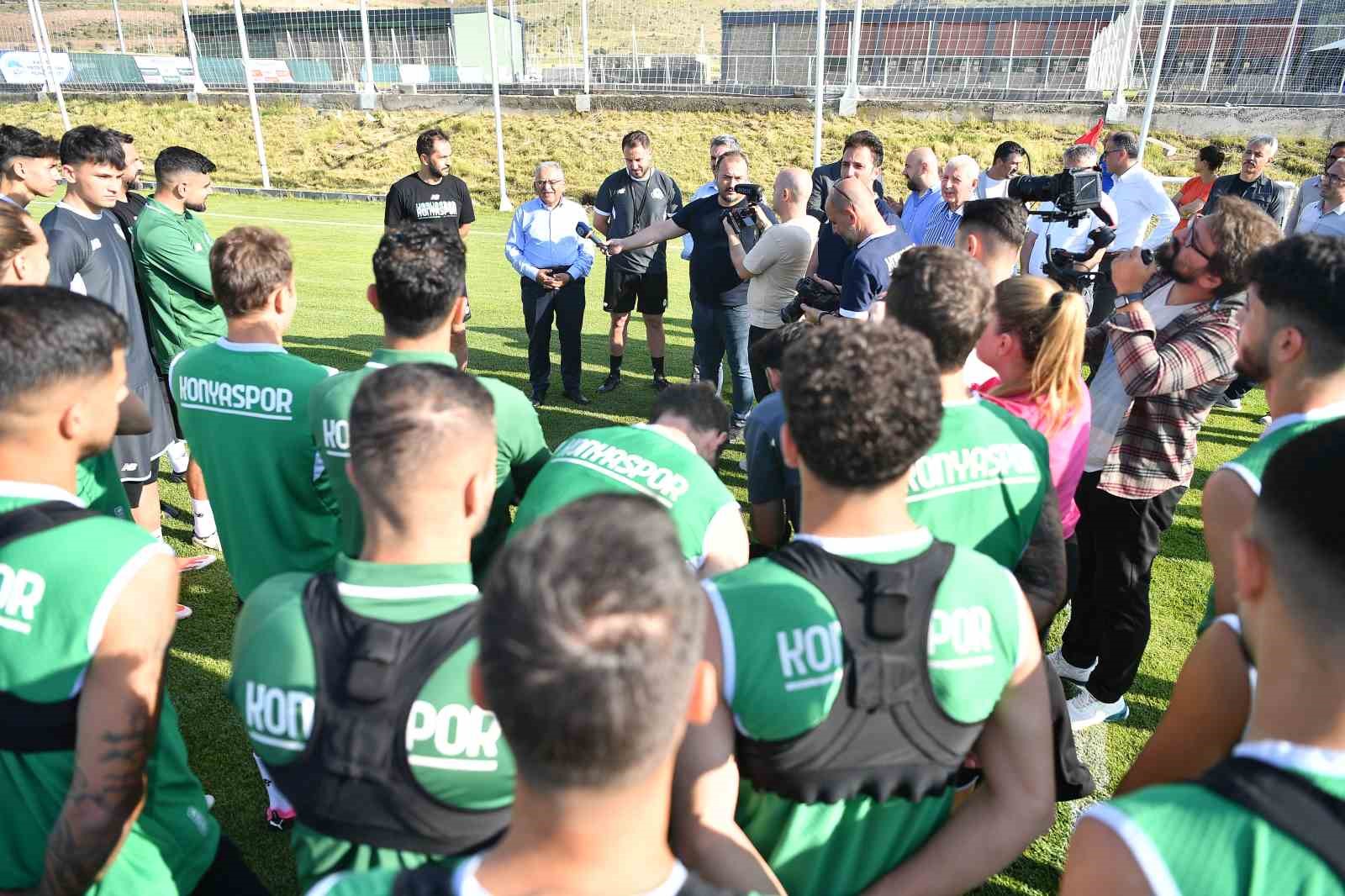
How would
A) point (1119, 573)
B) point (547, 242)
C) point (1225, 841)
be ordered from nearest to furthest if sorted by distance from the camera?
point (1225, 841), point (1119, 573), point (547, 242)

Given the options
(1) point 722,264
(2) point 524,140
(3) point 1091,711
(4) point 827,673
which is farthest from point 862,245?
(2) point 524,140

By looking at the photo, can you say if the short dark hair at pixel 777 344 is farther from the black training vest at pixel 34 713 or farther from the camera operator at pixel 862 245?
the black training vest at pixel 34 713

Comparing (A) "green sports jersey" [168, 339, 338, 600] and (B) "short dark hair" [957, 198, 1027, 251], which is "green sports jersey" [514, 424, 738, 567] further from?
(B) "short dark hair" [957, 198, 1027, 251]

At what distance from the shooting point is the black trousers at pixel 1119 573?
366 cm

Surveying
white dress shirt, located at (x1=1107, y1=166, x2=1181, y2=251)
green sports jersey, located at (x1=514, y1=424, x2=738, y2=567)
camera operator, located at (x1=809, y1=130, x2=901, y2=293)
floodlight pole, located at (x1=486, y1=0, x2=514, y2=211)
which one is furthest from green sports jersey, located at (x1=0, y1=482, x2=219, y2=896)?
floodlight pole, located at (x1=486, y1=0, x2=514, y2=211)

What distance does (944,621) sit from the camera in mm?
1605

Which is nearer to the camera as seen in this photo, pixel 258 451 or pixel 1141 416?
pixel 258 451

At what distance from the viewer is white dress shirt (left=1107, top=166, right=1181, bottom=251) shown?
8.57 m

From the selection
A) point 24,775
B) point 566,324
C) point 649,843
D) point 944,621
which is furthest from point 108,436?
point 566,324

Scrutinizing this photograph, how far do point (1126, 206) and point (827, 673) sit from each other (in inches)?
353

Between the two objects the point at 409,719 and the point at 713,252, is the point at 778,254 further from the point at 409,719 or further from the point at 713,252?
the point at 409,719

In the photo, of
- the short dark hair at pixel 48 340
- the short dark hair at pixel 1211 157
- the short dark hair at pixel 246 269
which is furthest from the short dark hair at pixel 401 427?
the short dark hair at pixel 1211 157

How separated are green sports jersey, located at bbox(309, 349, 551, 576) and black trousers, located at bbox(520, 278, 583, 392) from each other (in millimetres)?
4865

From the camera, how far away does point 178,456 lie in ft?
20.5
